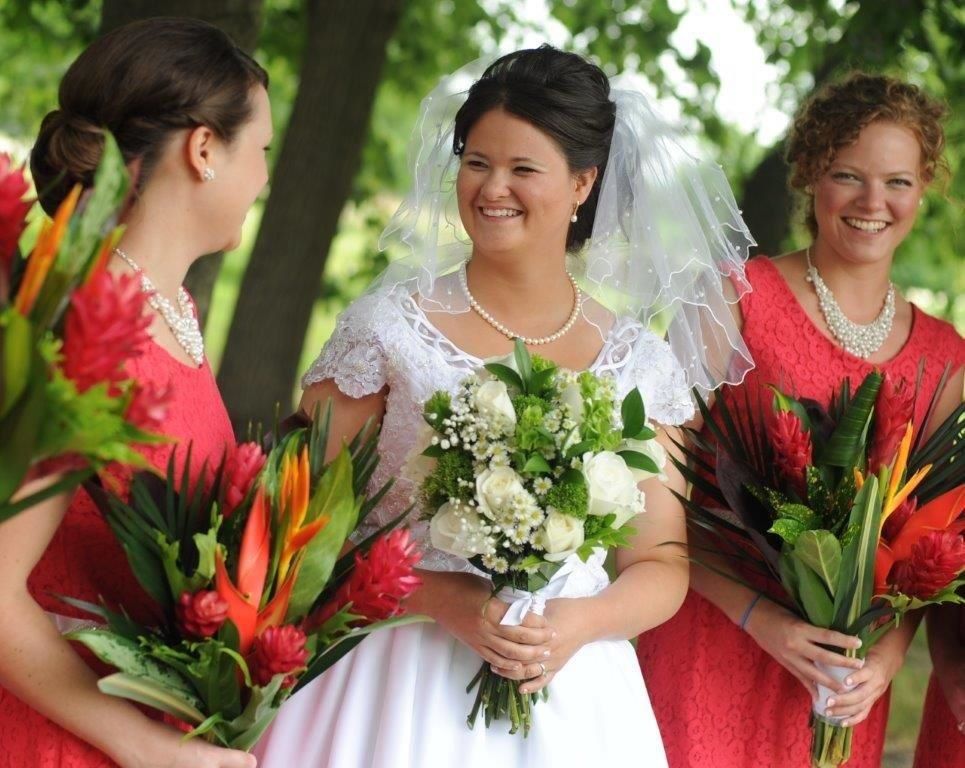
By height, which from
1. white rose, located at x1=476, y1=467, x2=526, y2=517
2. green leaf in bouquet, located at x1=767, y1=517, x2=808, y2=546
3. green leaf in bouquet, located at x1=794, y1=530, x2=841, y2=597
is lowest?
white rose, located at x1=476, y1=467, x2=526, y2=517

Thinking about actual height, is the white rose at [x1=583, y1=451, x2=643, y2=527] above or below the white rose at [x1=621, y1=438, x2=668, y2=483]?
below

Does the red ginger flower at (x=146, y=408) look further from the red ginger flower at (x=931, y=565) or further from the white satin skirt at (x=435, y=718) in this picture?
the red ginger flower at (x=931, y=565)

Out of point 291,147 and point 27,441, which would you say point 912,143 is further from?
point 291,147

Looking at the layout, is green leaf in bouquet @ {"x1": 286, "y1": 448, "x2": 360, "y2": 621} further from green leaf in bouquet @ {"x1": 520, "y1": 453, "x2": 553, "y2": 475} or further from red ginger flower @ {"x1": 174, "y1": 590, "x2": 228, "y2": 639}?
green leaf in bouquet @ {"x1": 520, "y1": 453, "x2": 553, "y2": 475}

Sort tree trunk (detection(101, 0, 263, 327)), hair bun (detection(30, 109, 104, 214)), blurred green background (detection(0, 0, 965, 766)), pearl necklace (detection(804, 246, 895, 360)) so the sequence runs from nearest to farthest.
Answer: hair bun (detection(30, 109, 104, 214)) → pearl necklace (detection(804, 246, 895, 360)) → tree trunk (detection(101, 0, 263, 327)) → blurred green background (detection(0, 0, 965, 766))

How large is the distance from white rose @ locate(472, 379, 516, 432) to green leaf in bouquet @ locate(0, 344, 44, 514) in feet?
3.35

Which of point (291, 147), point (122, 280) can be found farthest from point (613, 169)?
point (291, 147)

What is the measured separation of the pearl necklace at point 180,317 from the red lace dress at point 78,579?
91mm

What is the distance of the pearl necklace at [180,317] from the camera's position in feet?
8.01

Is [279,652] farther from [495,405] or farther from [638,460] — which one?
[638,460]

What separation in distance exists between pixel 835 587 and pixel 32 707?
1.81 meters

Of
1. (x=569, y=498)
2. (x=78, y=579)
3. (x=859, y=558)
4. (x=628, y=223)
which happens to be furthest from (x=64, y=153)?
(x=859, y=558)

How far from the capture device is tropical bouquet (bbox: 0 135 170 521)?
1584 millimetres

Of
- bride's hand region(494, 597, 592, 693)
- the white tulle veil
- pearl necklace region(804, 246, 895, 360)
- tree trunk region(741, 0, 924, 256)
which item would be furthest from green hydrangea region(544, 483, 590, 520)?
tree trunk region(741, 0, 924, 256)
